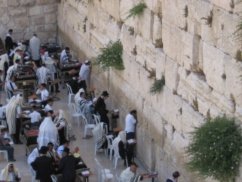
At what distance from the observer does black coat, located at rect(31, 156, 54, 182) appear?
649 inches

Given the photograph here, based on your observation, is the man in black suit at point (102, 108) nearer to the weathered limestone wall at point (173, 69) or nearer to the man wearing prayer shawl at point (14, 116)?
the weathered limestone wall at point (173, 69)

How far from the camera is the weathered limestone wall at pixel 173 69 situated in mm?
13875

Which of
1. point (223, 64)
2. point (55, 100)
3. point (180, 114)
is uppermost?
point (223, 64)

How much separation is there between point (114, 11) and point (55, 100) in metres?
3.69

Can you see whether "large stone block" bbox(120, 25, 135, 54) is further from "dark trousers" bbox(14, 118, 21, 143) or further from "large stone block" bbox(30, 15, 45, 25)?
"large stone block" bbox(30, 15, 45, 25)

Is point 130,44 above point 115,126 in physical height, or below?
above

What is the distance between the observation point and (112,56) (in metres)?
19.9

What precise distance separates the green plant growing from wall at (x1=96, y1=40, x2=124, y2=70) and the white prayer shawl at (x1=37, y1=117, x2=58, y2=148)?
234cm

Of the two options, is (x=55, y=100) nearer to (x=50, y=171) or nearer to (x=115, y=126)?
(x=115, y=126)

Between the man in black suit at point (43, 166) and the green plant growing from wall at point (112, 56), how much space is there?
3.85 m

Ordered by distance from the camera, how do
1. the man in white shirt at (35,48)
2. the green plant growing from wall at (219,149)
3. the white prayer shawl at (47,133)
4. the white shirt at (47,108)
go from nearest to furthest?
the green plant growing from wall at (219,149)
the white prayer shawl at (47,133)
the white shirt at (47,108)
the man in white shirt at (35,48)

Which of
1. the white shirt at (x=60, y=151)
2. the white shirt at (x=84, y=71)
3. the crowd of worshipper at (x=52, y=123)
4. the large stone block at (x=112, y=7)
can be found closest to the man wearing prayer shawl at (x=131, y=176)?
the crowd of worshipper at (x=52, y=123)

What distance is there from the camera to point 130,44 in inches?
754

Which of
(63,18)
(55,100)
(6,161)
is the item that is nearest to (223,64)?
(6,161)
